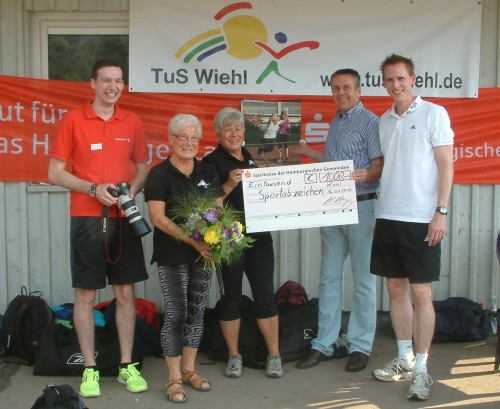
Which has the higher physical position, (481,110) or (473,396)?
(481,110)

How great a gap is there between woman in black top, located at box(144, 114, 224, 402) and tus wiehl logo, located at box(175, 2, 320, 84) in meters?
1.50

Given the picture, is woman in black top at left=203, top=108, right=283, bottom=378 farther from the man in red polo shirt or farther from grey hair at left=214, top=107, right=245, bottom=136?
the man in red polo shirt

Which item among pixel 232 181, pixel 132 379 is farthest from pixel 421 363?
pixel 132 379

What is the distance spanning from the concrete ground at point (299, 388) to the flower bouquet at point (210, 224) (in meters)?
0.95

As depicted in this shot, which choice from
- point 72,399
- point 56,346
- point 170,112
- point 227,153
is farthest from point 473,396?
point 170,112

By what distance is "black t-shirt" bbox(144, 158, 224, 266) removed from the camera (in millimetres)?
4172

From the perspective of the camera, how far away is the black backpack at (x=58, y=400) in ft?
10.8

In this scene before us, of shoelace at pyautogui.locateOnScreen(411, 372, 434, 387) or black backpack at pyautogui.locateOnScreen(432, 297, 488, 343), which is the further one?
black backpack at pyautogui.locateOnScreen(432, 297, 488, 343)

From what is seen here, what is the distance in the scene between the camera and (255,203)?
452 cm

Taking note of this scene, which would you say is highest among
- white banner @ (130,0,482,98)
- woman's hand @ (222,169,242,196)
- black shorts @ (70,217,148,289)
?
white banner @ (130,0,482,98)

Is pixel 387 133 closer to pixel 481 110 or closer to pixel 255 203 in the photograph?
pixel 255 203

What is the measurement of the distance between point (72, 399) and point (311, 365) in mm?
2086

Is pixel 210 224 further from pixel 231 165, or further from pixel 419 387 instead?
pixel 419 387

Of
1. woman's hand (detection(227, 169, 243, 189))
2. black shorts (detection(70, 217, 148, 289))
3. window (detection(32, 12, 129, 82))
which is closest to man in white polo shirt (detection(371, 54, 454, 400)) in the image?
woman's hand (detection(227, 169, 243, 189))
